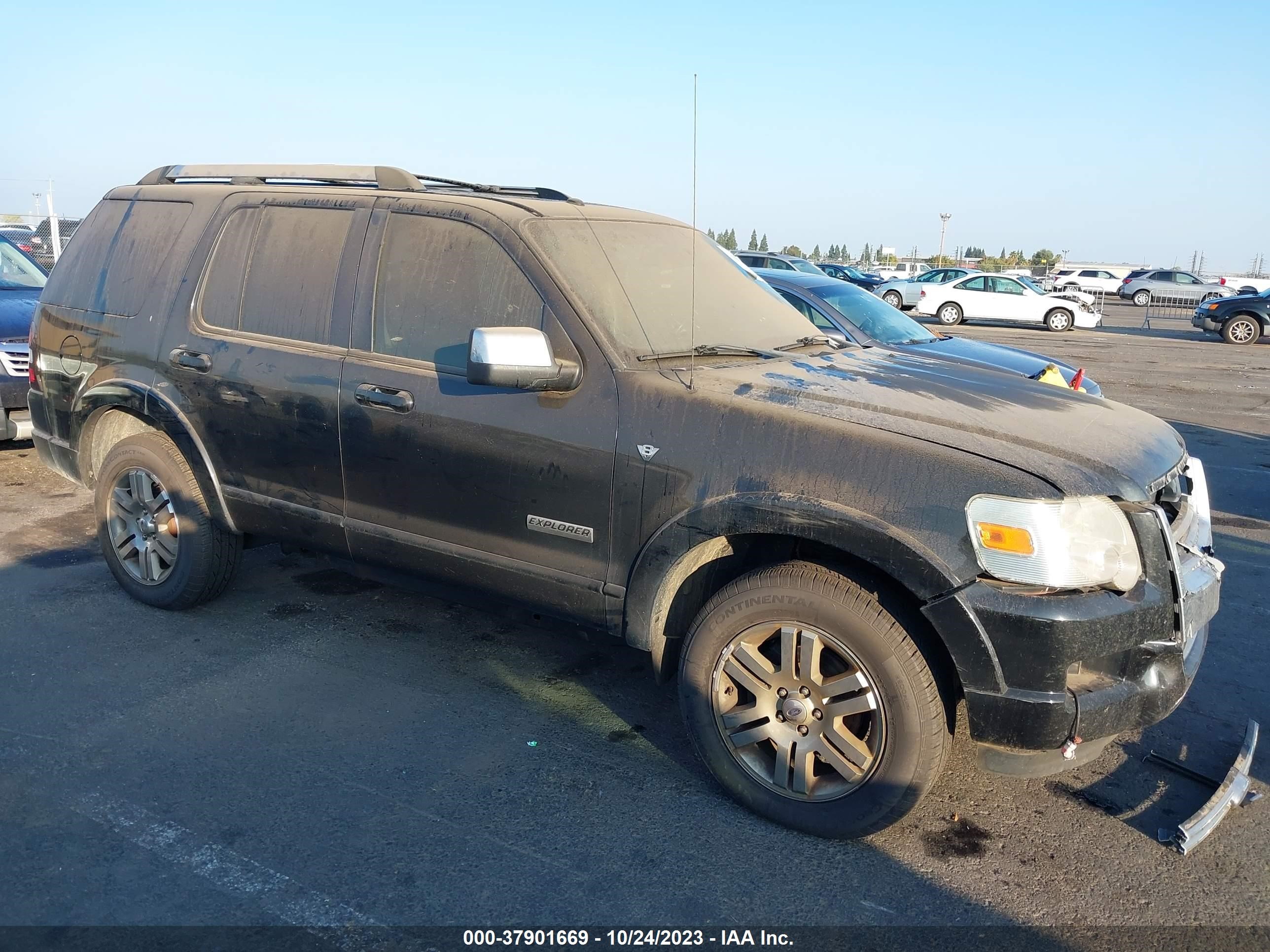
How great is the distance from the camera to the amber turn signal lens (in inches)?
110

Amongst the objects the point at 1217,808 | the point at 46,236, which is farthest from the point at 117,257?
the point at 46,236

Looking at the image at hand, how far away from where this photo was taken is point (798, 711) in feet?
10.3

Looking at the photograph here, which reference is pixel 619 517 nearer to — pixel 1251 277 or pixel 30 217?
pixel 30 217

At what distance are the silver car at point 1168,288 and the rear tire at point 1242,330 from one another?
16.8 metres

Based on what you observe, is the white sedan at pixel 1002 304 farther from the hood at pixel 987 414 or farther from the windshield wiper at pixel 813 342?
the hood at pixel 987 414

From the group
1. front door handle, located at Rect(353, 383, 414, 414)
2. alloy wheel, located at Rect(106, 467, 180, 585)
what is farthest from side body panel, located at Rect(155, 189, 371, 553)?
alloy wheel, located at Rect(106, 467, 180, 585)

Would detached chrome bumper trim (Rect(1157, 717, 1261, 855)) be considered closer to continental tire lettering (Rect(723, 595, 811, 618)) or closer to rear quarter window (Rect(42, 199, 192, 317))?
continental tire lettering (Rect(723, 595, 811, 618))

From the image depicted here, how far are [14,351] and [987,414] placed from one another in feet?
23.5

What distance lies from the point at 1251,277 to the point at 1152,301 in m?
17.0

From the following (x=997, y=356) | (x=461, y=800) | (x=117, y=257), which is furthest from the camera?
(x=997, y=356)

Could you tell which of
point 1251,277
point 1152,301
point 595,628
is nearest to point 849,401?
point 595,628

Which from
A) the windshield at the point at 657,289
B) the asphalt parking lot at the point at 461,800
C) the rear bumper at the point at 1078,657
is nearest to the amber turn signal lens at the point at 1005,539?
the rear bumper at the point at 1078,657

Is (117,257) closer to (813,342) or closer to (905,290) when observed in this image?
(813,342)

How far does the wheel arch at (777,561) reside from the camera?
2869 mm
